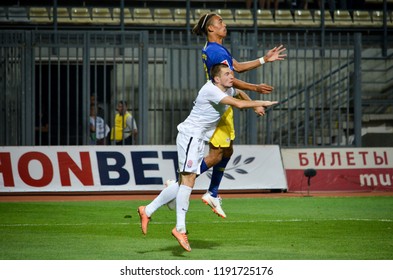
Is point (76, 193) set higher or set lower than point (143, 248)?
lower

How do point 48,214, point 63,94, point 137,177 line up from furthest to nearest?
point 63,94, point 137,177, point 48,214

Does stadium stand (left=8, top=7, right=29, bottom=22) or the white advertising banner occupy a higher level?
stadium stand (left=8, top=7, right=29, bottom=22)

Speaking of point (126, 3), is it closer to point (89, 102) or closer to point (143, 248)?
point (89, 102)

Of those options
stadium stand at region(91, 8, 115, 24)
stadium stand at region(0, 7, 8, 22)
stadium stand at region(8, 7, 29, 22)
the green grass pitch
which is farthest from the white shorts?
stadium stand at region(91, 8, 115, 24)

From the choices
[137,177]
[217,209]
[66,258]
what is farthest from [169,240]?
[137,177]

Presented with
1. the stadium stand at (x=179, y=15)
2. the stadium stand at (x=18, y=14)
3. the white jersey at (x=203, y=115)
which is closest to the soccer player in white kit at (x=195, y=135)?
the white jersey at (x=203, y=115)

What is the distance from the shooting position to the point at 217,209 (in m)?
11.4

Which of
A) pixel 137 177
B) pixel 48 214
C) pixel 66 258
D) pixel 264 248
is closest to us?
pixel 66 258

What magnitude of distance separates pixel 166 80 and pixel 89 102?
2033 millimetres

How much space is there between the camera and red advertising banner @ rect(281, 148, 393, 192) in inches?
779

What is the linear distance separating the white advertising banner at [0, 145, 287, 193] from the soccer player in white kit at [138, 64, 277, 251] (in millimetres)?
8693

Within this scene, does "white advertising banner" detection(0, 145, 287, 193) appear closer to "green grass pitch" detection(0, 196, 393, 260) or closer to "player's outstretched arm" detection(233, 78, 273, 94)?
"green grass pitch" detection(0, 196, 393, 260)

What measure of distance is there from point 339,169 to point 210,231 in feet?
27.4

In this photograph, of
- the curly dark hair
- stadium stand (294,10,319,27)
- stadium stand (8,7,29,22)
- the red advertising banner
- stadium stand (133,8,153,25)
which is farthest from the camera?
stadium stand (294,10,319,27)
